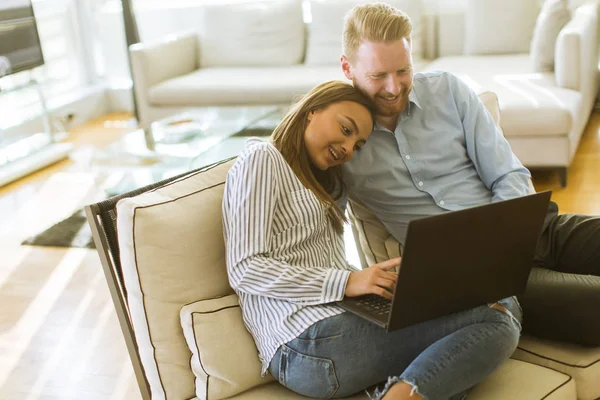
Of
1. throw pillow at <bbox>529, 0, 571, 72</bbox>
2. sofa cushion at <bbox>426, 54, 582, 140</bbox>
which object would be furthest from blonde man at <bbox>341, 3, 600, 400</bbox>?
throw pillow at <bbox>529, 0, 571, 72</bbox>

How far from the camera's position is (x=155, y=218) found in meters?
1.46

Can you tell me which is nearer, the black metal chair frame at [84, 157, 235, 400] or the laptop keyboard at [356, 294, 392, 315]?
the laptop keyboard at [356, 294, 392, 315]

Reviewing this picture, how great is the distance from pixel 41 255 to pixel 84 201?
63 cm

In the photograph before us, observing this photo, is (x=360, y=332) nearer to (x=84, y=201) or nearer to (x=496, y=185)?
(x=496, y=185)

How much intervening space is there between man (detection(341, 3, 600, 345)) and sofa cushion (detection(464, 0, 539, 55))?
2.49 metres

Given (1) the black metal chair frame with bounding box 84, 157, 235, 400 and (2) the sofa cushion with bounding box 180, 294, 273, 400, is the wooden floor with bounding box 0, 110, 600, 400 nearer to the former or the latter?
(1) the black metal chair frame with bounding box 84, 157, 235, 400

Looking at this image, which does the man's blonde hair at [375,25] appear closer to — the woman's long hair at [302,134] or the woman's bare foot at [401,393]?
the woman's long hair at [302,134]

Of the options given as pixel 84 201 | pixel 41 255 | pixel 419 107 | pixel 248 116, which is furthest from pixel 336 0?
pixel 419 107

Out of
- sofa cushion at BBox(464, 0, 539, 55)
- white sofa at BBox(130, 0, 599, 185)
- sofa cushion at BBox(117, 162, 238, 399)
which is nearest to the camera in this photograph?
sofa cushion at BBox(117, 162, 238, 399)

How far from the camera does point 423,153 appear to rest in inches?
71.1

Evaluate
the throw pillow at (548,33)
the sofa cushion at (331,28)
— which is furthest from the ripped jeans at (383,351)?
the sofa cushion at (331,28)

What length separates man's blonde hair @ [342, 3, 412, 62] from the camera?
1.69m

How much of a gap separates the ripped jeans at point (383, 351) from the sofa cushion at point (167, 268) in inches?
8.4

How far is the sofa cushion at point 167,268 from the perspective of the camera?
57.2 inches
